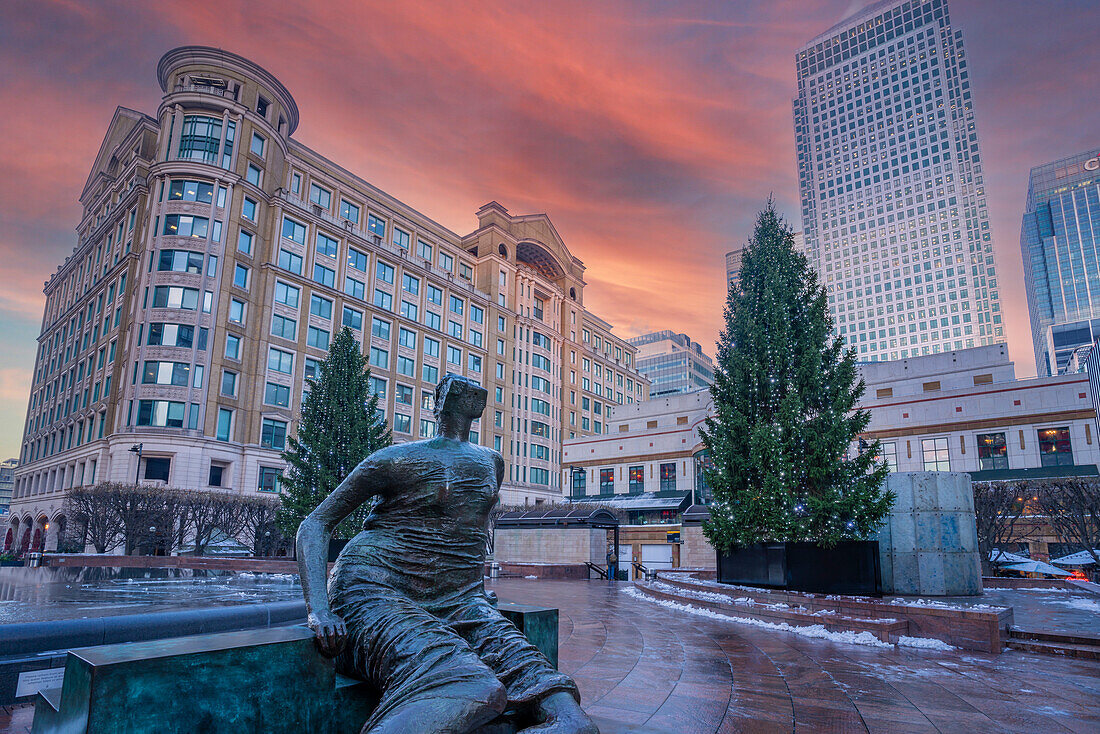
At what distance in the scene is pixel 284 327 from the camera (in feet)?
149

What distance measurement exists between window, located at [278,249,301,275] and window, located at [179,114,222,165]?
786 cm

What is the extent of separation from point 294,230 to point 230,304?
9.16m

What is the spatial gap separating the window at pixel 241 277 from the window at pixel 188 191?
4956mm

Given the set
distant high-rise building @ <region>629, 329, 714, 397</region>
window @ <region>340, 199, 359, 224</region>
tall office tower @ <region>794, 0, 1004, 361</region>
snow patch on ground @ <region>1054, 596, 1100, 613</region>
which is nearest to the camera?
snow patch on ground @ <region>1054, 596, 1100, 613</region>

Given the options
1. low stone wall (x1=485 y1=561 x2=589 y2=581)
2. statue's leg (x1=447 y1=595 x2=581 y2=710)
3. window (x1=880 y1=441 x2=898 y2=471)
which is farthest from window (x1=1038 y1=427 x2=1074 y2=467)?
statue's leg (x1=447 y1=595 x2=581 y2=710)

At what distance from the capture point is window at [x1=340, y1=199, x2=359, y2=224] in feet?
176

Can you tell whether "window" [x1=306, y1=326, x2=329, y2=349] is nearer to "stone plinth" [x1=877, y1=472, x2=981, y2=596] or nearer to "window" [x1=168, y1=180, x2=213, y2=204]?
"window" [x1=168, y1=180, x2=213, y2=204]

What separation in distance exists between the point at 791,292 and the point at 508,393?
50441mm

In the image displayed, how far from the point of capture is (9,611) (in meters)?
7.04

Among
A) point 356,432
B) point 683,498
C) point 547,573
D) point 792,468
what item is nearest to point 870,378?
point 683,498

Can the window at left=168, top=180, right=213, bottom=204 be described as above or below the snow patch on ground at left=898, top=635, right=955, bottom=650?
above

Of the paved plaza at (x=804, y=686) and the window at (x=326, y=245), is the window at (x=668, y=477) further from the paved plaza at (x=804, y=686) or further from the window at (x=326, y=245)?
the paved plaza at (x=804, y=686)

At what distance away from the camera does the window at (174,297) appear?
39.3 m

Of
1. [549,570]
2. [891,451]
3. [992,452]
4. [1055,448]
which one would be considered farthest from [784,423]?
[1055,448]
